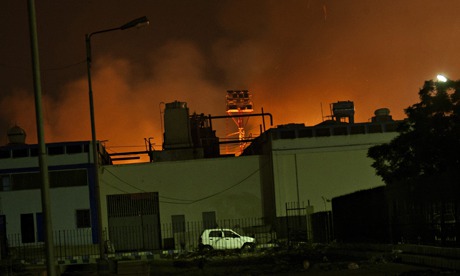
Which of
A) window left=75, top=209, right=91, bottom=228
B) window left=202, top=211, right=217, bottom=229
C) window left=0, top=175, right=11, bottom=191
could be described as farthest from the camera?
window left=0, top=175, right=11, bottom=191

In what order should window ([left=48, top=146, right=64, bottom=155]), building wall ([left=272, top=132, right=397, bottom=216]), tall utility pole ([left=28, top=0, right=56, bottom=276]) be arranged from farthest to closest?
window ([left=48, top=146, right=64, bottom=155]) < building wall ([left=272, top=132, right=397, bottom=216]) < tall utility pole ([left=28, top=0, right=56, bottom=276])

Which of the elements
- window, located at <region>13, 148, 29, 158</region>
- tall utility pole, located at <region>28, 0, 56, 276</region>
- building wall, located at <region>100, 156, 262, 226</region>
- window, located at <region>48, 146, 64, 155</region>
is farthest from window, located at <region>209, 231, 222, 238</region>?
tall utility pole, located at <region>28, 0, 56, 276</region>

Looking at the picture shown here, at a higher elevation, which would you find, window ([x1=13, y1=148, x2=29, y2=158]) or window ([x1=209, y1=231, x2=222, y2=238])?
Answer: window ([x1=13, y1=148, x2=29, y2=158])

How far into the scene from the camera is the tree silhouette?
93.5 feet

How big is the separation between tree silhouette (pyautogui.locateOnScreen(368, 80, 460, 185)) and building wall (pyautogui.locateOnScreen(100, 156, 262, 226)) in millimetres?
21698

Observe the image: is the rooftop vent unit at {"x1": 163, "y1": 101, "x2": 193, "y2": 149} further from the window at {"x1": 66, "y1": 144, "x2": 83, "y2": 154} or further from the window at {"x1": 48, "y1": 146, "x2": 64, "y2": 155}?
the window at {"x1": 48, "y1": 146, "x2": 64, "y2": 155}

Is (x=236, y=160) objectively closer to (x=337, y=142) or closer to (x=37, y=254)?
(x=337, y=142)

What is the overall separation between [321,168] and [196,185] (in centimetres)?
849

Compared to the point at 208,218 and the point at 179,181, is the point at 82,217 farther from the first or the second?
the point at 208,218

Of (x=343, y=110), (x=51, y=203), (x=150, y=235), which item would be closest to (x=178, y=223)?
(x=150, y=235)

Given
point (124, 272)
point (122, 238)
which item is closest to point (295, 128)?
point (122, 238)

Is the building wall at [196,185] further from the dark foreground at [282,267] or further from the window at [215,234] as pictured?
the dark foreground at [282,267]

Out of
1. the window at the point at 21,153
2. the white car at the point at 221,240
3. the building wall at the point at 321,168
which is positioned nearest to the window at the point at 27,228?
the window at the point at 21,153

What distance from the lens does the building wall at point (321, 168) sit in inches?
1997
